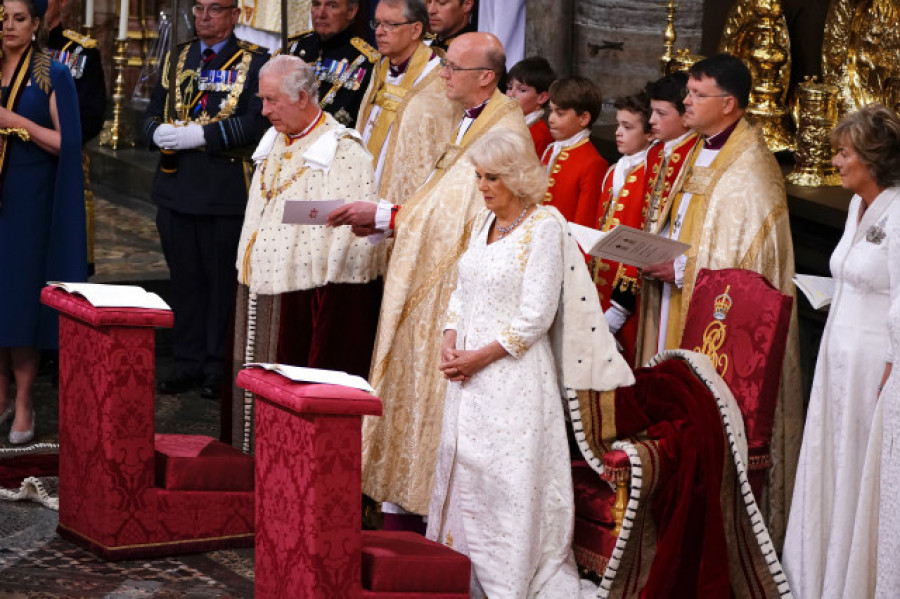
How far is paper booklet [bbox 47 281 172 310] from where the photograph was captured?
6277 millimetres

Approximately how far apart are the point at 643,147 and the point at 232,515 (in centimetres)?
216

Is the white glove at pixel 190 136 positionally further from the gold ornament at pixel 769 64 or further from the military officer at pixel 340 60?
the gold ornament at pixel 769 64

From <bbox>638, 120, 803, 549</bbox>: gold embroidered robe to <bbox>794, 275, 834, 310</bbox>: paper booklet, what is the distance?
0.69ft

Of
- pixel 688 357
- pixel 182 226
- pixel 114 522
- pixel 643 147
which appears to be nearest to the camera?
pixel 688 357

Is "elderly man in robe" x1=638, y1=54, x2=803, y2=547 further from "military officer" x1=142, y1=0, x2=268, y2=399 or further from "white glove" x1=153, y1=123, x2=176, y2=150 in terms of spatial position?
"white glove" x1=153, y1=123, x2=176, y2=150

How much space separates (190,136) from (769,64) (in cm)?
279

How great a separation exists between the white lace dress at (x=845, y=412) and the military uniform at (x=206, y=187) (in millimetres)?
3514

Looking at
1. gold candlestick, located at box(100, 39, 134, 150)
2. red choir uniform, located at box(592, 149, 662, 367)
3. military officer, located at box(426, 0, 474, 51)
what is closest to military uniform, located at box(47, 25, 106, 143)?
military officer, located at box(426, 0, 474, 51)

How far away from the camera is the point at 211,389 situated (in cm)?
866

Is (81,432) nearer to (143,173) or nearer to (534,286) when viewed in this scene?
(534,286)

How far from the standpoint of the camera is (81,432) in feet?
20.9

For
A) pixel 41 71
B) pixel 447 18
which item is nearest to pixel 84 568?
pixel 41 71

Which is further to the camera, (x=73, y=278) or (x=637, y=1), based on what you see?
(x=637, y=1)

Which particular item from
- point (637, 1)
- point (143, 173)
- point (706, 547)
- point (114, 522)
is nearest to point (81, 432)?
point (114, 522)
